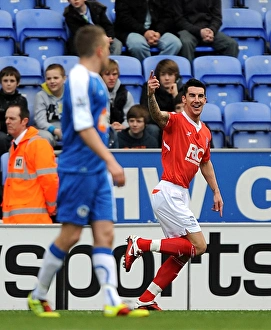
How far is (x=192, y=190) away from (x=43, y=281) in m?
4.08

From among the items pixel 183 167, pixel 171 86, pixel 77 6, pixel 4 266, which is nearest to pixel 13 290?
pixel 4 266

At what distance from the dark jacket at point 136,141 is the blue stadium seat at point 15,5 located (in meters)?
3.15

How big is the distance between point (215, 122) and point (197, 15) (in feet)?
6.50

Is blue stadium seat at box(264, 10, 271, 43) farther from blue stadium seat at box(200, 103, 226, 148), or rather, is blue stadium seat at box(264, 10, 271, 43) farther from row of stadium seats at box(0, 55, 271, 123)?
blue stadium seat at box(200, 103, 226, 148)

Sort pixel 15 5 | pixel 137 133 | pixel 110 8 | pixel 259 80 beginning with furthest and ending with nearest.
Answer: pixel 110 8 → pixel 15 5 → pixel 259 80 → pixel 137 133

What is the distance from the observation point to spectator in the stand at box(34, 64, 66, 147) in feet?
35.0

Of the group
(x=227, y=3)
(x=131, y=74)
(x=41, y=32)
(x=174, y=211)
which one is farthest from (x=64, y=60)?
(x=174, y=211)

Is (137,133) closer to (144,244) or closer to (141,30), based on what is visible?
(141,30)

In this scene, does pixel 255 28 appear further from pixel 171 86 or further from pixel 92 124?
pixel 92 124

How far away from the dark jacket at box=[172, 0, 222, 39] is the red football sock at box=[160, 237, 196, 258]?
5.43 meters

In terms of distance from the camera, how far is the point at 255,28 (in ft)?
44.0

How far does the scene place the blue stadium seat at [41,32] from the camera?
12.4m

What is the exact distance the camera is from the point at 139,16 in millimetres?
12594

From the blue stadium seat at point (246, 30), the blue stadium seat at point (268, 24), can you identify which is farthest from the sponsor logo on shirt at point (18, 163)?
the blue stadium seat at point (268, 24)
